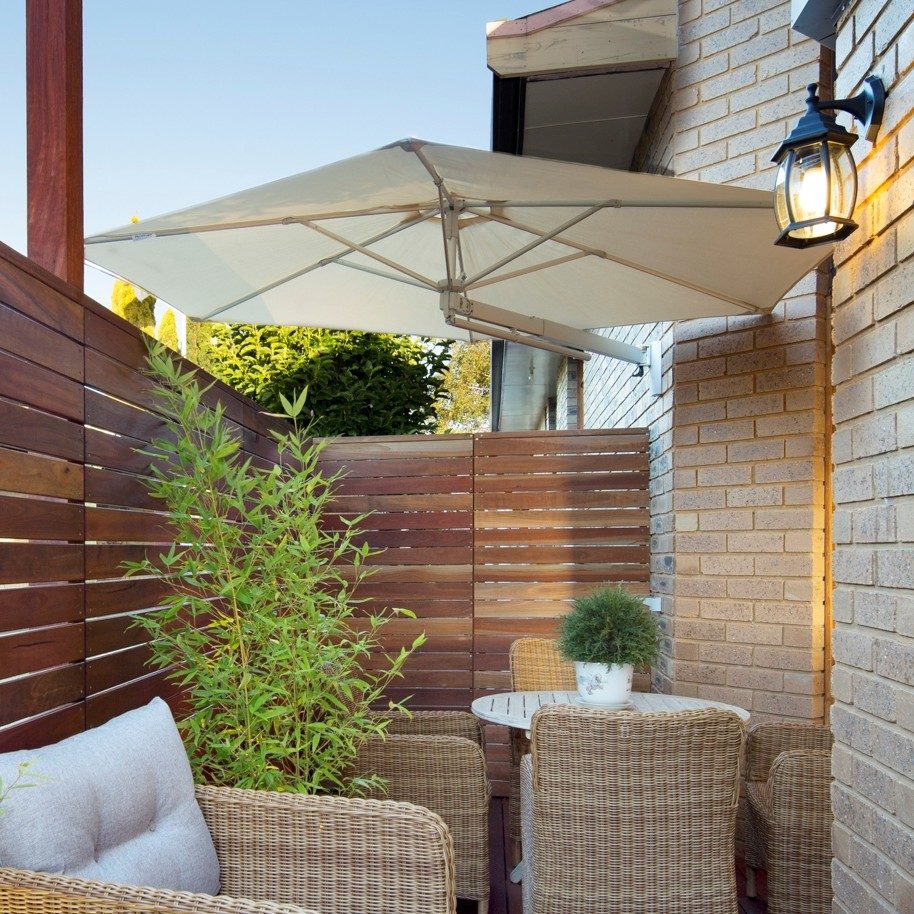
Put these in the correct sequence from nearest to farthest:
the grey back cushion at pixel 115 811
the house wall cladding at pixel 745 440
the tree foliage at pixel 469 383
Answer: the grey back cushion at pixel 115 811, the house wall cladding at pixel 745 440, the tree foliage at pixel 469 383

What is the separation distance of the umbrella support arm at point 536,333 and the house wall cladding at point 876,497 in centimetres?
166

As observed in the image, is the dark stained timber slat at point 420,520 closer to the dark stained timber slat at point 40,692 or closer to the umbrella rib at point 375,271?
the umbrella rib at point 375,271

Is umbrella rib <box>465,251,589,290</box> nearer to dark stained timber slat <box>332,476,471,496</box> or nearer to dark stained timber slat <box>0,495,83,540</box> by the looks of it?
dark stained timber slat <box>332,476,471,496</box>

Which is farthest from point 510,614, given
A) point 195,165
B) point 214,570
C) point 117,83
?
point 195,165

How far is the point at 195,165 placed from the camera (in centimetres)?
1514

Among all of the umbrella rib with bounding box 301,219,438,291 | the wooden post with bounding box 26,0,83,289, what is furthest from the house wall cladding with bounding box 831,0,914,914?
the wooden post with bounding box 26,0,83,289

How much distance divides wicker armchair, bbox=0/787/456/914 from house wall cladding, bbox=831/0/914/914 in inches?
34.8

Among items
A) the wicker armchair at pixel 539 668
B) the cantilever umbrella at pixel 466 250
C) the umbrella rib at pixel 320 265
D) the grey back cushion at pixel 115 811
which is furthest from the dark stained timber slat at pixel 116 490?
the wicker armchair at pixel 539 668

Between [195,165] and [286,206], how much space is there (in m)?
13.6

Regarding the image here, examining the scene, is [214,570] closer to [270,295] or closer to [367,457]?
[270,295]

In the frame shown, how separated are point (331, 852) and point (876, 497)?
138 centimetres

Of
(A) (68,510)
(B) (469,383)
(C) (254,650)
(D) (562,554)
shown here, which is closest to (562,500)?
(D) (562,554)

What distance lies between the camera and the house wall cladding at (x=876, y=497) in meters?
1.68

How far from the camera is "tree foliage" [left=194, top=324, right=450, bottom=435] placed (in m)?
5.35
